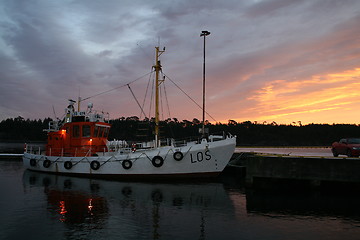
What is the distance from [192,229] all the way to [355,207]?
9943 millimetres

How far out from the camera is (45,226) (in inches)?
497

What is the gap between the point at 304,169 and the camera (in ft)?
62.9

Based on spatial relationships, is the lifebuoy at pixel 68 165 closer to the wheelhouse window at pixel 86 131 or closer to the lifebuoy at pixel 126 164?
the wheelhouse window at pixel 86 131

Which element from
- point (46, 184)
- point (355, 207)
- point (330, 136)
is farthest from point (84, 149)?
point (330, 136)

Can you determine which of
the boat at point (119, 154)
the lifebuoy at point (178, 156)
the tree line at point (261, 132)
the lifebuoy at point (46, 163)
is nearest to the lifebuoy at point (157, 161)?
the boat at point (119, 154)


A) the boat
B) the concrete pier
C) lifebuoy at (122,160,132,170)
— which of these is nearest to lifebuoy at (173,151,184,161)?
the boat

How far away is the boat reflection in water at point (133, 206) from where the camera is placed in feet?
40.2

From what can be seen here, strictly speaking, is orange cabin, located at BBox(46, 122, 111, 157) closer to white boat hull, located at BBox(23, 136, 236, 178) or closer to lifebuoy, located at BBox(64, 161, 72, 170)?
lifebuoy, located at BBox(64, 161, 72, 170)

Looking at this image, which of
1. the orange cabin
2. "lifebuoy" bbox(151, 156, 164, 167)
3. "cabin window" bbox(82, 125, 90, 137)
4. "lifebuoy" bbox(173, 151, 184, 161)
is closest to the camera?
"lifebuoy" bbox(173, 151, 184, 161)

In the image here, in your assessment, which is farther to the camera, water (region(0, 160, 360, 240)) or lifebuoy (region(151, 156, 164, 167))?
lifebuoy (region(151, 156, 164, 167))

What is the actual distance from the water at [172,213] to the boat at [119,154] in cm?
183

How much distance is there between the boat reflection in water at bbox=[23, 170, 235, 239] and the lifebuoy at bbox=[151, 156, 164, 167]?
1.65 m

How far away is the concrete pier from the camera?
59.3 ft

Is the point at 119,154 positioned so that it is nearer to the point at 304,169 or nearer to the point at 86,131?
the point at 86,131
